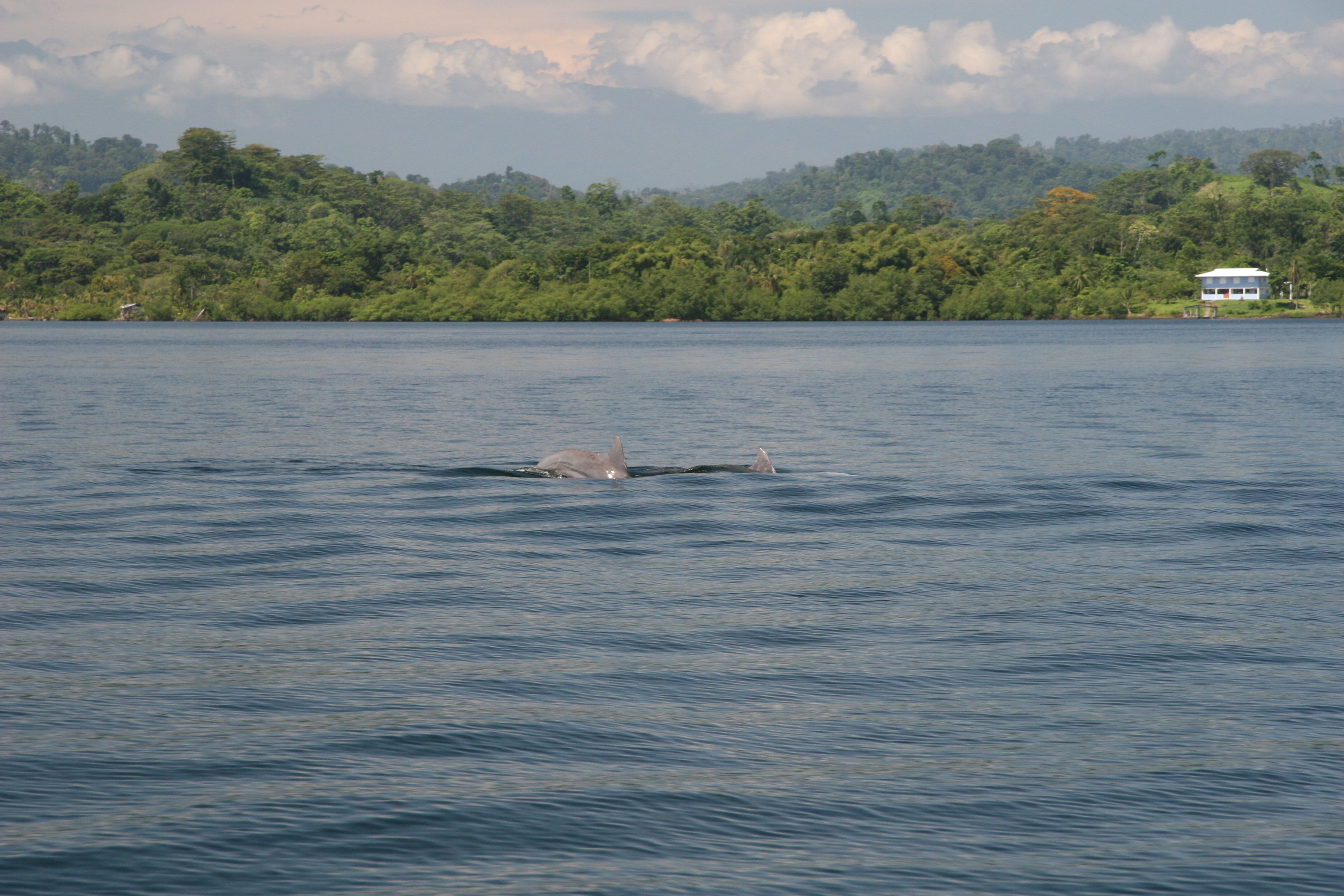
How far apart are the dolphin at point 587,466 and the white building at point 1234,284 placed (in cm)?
14559

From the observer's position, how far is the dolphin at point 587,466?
25.7m

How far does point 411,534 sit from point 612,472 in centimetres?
656

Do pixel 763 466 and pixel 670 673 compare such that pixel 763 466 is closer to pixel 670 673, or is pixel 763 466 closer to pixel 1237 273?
pixel 670 673

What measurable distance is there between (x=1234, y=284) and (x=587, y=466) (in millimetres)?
148099

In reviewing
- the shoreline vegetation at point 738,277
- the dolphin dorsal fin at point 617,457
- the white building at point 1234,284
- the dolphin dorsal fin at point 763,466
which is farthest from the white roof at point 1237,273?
the dolphin dorsal fin at point 617,457

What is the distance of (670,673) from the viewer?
39.9 feet

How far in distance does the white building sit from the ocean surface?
134m

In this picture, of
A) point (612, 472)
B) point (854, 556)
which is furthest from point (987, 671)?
point (612, 472)

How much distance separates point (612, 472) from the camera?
25.7m

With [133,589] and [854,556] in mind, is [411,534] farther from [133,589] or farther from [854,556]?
[854,556]

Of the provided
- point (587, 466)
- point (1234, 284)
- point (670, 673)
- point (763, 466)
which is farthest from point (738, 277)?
point (670, 673)

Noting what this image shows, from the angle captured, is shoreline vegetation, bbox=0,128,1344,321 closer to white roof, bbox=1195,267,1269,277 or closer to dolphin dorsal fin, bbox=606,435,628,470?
white roof, bbox=1195,267,1269,277

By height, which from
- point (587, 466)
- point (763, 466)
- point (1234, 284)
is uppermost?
point (1234, 284)

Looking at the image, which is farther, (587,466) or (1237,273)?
(1237,273)
